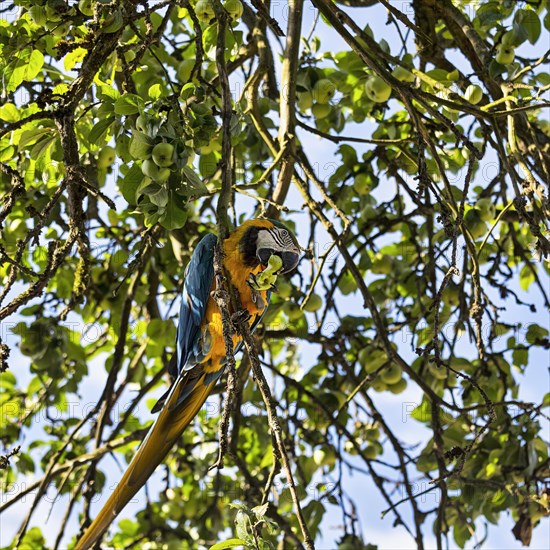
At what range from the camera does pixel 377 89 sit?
2.67 metres

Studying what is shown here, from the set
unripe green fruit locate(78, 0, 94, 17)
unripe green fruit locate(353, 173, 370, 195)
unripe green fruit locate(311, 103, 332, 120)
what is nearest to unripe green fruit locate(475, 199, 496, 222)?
unripe green fruit locate(353, 173, 370, 195)

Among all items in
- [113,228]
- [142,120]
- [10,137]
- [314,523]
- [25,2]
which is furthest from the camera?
[113,228]

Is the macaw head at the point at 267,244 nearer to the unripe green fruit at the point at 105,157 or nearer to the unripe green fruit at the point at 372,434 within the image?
the unripe green fruit at the point at 105,157

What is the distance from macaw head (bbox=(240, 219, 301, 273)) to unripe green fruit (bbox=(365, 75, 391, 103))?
0.63m

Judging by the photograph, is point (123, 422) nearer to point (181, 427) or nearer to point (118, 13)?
point (181, 427)

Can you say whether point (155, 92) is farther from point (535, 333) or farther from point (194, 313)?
point (535, 333)

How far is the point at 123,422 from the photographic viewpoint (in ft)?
10.4

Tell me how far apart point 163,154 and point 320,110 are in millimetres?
1173

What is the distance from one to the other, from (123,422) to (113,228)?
907mm

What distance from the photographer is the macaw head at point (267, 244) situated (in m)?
2.43

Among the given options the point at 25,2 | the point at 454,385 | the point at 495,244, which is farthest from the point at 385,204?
the point at 25,2

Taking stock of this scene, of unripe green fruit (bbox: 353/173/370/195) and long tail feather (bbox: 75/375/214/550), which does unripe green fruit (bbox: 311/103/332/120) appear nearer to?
unripe green fruit (bbox: 353/173/370/195)

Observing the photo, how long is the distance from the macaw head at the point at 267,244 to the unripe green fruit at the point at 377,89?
0.63 metres

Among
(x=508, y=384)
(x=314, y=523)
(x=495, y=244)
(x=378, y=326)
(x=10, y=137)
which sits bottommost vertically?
(x=314, y=523)
